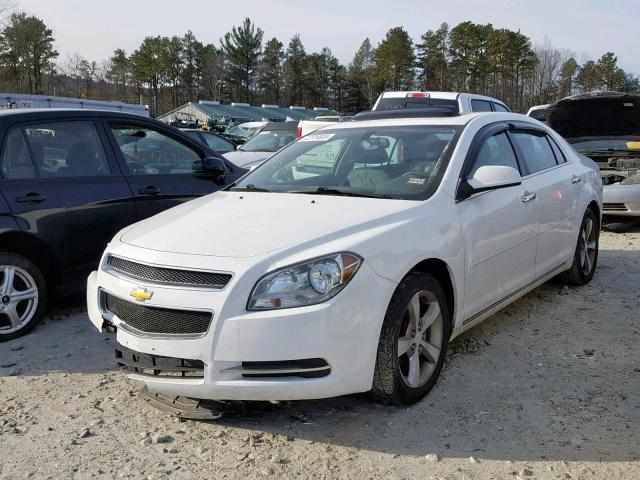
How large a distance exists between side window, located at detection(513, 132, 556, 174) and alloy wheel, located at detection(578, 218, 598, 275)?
860 mm

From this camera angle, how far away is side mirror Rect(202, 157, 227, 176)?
5.64 metres

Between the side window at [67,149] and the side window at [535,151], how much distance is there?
10.8ft

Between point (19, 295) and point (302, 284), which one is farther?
point (19, 295)

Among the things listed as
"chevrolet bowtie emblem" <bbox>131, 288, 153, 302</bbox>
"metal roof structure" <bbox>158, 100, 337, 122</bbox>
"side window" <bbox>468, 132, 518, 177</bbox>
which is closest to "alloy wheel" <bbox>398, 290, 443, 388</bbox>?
"side window" <bbox>468, 132, 518, 177</bbox>

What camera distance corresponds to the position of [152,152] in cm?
560

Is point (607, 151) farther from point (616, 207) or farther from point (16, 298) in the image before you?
point (16, 298)

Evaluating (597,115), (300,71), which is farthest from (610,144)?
(300,71)

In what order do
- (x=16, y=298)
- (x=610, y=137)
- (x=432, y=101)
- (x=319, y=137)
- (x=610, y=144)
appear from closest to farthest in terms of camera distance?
(x=16, y=298), (x=319, y=137), (x=610, y=144), (x=610, y=137), (x=432, y=101)

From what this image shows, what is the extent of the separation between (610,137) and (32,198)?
7.75 metres

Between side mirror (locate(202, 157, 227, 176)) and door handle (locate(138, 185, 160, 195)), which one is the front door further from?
door handle (locate(138, 185, 160, 195))

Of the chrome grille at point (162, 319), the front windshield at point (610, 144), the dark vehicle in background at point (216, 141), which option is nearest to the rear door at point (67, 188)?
the chrome grille at point (162, 319)

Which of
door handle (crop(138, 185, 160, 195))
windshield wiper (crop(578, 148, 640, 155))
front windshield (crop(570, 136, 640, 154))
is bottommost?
door handle (crop(138, 185, 160, 195))

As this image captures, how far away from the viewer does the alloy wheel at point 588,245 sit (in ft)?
18.3

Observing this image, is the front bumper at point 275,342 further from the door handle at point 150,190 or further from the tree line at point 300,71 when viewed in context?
the tree line at point 300,71
